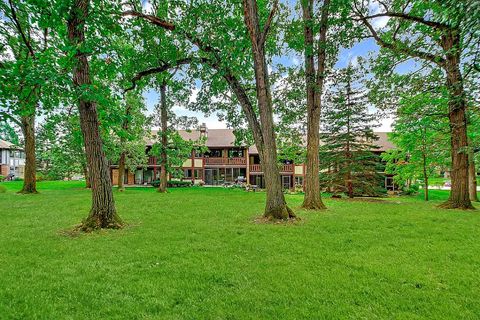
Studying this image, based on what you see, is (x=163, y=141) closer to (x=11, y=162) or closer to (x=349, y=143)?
(x=349, y=143)

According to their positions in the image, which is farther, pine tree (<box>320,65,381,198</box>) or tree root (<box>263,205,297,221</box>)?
pine tree (<box>320,65,381,198</box>)

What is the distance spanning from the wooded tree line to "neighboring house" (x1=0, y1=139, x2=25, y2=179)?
52604 millimetres

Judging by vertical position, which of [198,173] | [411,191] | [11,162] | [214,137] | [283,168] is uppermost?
[214,137]

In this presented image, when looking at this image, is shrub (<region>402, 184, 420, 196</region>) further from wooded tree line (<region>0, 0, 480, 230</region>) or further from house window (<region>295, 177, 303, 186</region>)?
wooded tree line (<region>0, 0, 480, 230</region>)

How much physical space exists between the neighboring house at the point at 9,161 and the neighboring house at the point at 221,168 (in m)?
28.3

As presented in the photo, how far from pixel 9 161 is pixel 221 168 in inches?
1755

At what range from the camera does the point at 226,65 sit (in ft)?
28.0

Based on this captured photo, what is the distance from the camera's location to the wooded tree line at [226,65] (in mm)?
5625

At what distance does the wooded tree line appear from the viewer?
5.62 m

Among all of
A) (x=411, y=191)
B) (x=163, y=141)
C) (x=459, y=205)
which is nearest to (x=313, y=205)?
(x=459, y=205)

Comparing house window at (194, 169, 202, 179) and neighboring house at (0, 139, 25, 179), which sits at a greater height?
neighboring house at (0, 139, 25, 179)

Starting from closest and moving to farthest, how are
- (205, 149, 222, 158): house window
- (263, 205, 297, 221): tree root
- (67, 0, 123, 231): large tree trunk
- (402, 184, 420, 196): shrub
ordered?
(67, 0, 123, 231): large tree trunk
(263, 205, 297, 221): tree root
(402, 184, 420, 196): shrub
(205, 149, 222, 158): house window

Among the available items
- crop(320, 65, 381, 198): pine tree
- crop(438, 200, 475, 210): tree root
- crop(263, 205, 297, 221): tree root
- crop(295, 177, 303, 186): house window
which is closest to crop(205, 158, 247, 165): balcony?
crop(295, 177, 303, 186): house window

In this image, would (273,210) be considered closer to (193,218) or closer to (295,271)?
(193,218)
